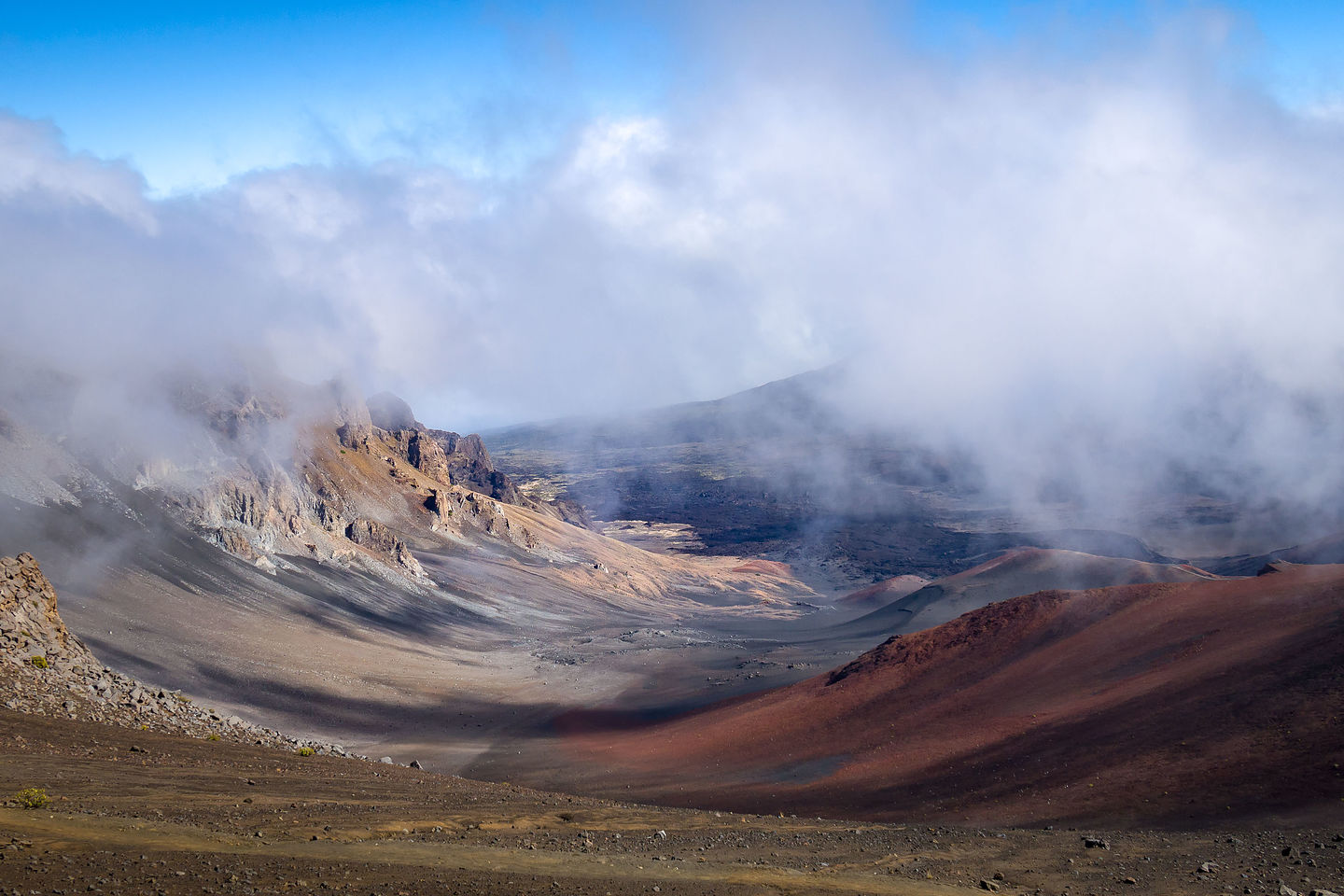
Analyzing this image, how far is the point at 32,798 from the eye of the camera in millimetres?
14078

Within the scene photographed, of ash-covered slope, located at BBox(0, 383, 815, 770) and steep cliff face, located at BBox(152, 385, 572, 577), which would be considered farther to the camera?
steep cliff face, located at BBox(152, 385, 572, 577)

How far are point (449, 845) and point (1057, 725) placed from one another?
78.3 ft

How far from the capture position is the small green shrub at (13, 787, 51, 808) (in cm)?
1402

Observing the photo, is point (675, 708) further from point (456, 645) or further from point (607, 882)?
point (607, 882)

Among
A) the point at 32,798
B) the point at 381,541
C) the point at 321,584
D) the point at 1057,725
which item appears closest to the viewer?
the point at 32,798

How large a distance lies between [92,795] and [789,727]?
3273cm

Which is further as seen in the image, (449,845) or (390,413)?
(390,413)

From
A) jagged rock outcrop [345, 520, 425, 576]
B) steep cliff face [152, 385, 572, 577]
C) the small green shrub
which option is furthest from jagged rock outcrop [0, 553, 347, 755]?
jagged rock outcrop [345, 520, 425, 576]

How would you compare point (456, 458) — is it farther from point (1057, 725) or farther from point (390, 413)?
point (1057, 725)

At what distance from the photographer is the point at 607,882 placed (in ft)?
45.4

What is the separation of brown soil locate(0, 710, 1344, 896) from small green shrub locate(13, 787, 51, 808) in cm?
21

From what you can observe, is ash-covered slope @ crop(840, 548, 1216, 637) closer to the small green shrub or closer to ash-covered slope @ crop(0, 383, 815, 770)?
ash-covered slope @ crop(0, 383, 815, 770)

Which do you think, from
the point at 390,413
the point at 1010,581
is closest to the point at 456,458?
the point at 390,413

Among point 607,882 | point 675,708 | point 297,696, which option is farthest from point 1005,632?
point 297,696
